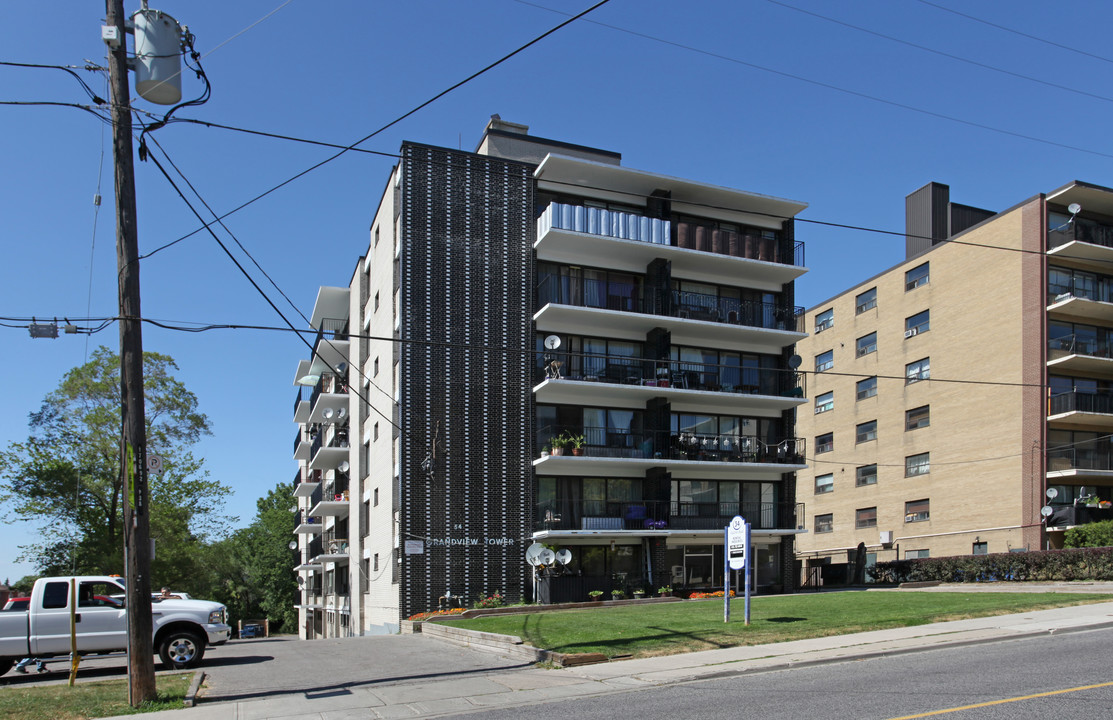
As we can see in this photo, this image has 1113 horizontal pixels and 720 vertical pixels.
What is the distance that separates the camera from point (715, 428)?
3606cm

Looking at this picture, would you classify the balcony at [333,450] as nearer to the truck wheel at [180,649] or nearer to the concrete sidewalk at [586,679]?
the truck wheel at [180,649]

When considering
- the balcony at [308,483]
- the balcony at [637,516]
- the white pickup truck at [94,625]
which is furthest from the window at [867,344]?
the white pickup truck at [94,625]

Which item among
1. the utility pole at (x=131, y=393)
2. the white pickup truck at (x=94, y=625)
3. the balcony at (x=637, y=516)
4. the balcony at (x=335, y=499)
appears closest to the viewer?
the utility pole at (x=131, y=393)

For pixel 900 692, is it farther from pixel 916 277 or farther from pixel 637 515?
pixel 916 277

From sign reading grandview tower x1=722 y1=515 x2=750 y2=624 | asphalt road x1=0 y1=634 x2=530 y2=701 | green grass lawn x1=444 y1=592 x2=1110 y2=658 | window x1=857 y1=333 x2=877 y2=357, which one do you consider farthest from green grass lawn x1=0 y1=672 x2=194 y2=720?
window x1=857 y1=333 x2=877 y2=357

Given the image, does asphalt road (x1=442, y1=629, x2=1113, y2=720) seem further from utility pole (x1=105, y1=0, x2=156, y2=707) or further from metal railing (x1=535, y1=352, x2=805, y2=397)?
metal railing (x1=535, y1=352, x2=805, y2=397)

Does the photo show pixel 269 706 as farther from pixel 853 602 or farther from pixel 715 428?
pixel 715 428

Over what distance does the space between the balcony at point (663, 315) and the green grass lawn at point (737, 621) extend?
12.1 m

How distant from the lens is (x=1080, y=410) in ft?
128

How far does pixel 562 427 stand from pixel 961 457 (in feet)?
70.6

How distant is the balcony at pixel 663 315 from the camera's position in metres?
33.4

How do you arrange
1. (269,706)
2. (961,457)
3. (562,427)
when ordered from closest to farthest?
(269,706), (562,427), (961,457)

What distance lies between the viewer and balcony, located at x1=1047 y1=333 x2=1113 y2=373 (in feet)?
128

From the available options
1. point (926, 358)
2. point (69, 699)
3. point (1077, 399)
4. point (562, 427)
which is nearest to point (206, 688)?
point (69, 699)
